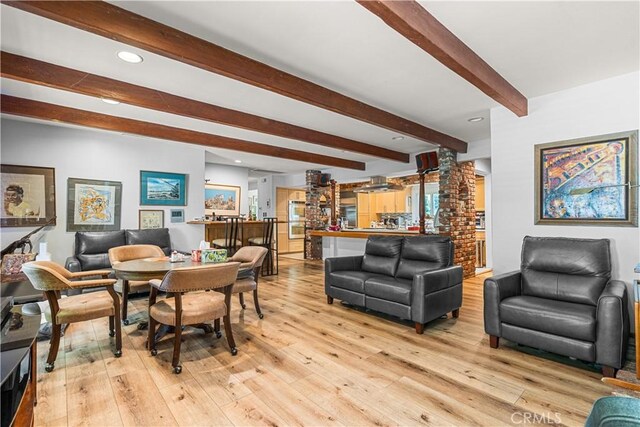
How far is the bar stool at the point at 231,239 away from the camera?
5629mm

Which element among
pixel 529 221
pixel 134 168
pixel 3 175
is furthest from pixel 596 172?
pixel 3 175

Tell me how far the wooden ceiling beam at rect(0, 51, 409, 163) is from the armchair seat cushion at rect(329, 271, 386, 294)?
213 cm

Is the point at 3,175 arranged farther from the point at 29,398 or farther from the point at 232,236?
the point at 29,398

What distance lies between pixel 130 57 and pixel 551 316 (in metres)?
4.08

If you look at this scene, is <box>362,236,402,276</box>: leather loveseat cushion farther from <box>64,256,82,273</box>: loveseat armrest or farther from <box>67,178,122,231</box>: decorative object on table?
<box>67,178,122,231</box>: decorative object on table

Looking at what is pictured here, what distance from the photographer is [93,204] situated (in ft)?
16.1

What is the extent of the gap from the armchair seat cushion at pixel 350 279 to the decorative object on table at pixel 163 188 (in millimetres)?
3464

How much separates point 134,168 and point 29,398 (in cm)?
479

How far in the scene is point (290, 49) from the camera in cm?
248

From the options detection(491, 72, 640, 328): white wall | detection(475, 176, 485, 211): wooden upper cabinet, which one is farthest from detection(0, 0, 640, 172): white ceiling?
detection(475, 176, 485, 211): wooden upper cabinet

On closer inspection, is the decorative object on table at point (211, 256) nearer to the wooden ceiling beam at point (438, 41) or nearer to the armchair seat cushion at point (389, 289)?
the armchair seat cushion at point (389, 289)

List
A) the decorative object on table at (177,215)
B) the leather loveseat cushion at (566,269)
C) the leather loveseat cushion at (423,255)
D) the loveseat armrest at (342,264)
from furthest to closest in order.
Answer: the decorative object on table at (177,215) → the loveseat armrest at (342,264) → the leather loveseat cushion at (423,255) → the leather loveseat cushion at (566,269)

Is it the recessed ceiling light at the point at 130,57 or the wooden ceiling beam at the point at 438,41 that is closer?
the wooden ceiling beam at the point at 438,41
